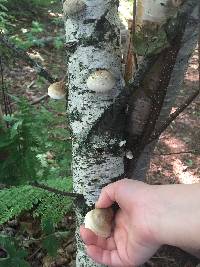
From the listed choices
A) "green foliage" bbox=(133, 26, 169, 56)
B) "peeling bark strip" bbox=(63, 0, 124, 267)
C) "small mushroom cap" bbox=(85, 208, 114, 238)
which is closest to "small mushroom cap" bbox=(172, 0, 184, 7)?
"green foliage" bbox=(133, 26, 169, 56)

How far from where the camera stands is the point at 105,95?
2023 mm

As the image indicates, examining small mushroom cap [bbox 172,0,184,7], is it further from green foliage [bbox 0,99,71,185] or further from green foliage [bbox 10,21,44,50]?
green foliage [bbox 10,21,44,50]

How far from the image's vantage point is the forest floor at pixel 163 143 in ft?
11.4

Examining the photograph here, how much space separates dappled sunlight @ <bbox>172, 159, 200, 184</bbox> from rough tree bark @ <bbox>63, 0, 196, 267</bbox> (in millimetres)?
3386

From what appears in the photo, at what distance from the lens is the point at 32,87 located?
7.77m

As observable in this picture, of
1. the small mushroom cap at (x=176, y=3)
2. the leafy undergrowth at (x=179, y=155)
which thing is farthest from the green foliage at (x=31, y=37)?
the small mushroom cap at (x=176, y=3)

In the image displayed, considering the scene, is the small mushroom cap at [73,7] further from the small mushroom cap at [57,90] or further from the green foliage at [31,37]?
the green foliage at [31,37]

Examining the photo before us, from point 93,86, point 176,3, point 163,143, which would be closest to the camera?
point 176,3

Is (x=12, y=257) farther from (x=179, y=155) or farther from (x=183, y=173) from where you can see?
(x=179, y=155)

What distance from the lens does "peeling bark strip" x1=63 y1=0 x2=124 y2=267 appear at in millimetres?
1883

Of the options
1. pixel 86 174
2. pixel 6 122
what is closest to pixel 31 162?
pixel 6 122

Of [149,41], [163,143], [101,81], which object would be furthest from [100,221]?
[163,143]

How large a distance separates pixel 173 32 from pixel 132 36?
46 cm

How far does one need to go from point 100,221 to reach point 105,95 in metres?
0.71
